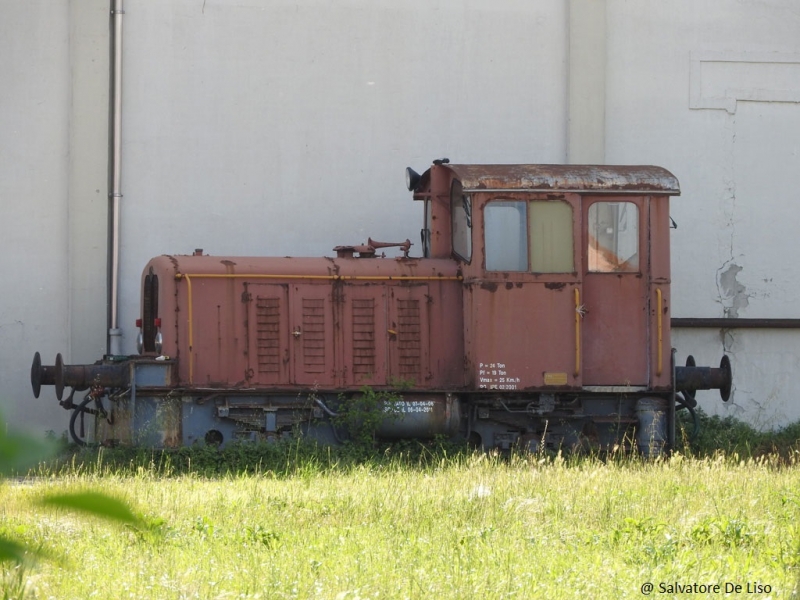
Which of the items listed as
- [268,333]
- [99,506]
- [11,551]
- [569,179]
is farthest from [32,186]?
[99,506]

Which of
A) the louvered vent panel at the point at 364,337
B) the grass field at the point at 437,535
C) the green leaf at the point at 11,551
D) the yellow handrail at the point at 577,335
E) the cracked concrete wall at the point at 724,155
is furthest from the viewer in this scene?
the cracked concrete wall at the point at 724,155

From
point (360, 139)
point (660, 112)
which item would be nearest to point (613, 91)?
point (660, 112)

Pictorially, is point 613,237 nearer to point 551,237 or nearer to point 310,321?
point 551,237

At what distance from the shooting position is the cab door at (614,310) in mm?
10367

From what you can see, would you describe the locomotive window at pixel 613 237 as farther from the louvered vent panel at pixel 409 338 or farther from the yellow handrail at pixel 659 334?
the louvered vent panel at pixel 409 338

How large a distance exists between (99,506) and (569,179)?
8.91 metres

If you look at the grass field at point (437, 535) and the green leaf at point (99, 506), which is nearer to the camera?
the green leaf at point (99, 506)

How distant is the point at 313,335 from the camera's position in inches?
415

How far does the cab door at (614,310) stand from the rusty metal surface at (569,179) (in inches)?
10.9

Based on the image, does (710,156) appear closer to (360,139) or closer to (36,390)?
(360,139)

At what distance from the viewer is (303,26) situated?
13.3 m

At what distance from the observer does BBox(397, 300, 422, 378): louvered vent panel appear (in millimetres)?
10625

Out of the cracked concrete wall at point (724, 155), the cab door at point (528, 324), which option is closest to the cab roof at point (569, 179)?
the cab door at point (528, 324)

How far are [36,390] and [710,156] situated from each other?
868cm
